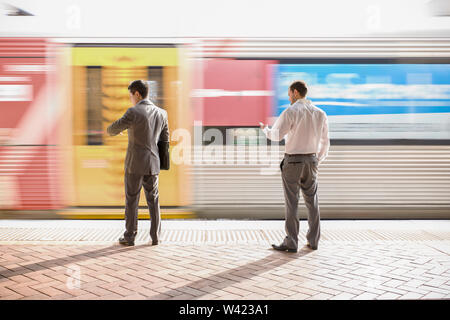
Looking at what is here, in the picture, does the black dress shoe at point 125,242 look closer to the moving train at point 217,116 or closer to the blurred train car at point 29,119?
the moving train at point 217,116

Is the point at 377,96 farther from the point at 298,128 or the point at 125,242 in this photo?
the point at 125,242

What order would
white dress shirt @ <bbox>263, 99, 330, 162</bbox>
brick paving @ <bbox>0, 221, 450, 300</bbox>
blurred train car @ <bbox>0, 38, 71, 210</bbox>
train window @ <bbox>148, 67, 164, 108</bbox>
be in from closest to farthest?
brick paving @ <bbox>0, 221, 450, 300</bbox> < white dress shirt @ <bbox>263, 99, 330, 162</bbox> < blurred train car @ <bbox>0, 38, 71, 210</bbox> < train window @ <bbox>148, 67, 164, 108</bbox>

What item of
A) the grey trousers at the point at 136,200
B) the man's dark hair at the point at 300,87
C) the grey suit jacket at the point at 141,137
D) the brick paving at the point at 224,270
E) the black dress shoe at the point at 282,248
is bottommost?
the brick paving at the point at 224,270

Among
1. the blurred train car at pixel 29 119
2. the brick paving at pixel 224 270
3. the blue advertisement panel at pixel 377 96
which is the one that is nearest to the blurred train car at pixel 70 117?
→ the blurred train car at pixel 29 119

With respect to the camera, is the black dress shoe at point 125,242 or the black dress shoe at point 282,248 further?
the black dress shoe at point 125,242

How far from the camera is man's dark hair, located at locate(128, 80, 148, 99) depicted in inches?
181

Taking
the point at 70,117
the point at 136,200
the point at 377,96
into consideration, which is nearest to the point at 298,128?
the point at 136,200

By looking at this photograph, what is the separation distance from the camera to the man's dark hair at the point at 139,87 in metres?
4.61

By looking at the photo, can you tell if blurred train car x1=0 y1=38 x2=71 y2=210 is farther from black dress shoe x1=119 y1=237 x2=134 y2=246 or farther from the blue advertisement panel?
the blue advertisement panel

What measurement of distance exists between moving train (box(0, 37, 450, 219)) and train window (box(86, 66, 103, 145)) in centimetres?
1

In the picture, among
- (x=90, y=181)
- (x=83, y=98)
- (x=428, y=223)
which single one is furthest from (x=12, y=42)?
(x=428, y=223)


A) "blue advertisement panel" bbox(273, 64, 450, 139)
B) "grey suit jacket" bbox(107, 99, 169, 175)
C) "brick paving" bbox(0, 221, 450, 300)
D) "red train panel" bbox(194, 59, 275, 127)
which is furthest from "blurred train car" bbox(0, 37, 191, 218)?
"blue advertisement panel" bbox(273, 64, 450, 139)

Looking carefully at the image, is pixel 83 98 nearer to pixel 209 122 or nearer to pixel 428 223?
pixel 209 122

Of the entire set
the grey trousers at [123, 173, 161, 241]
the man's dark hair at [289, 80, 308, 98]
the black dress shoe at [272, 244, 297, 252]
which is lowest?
the black dress shoe at [272, 244, 297, 252]
